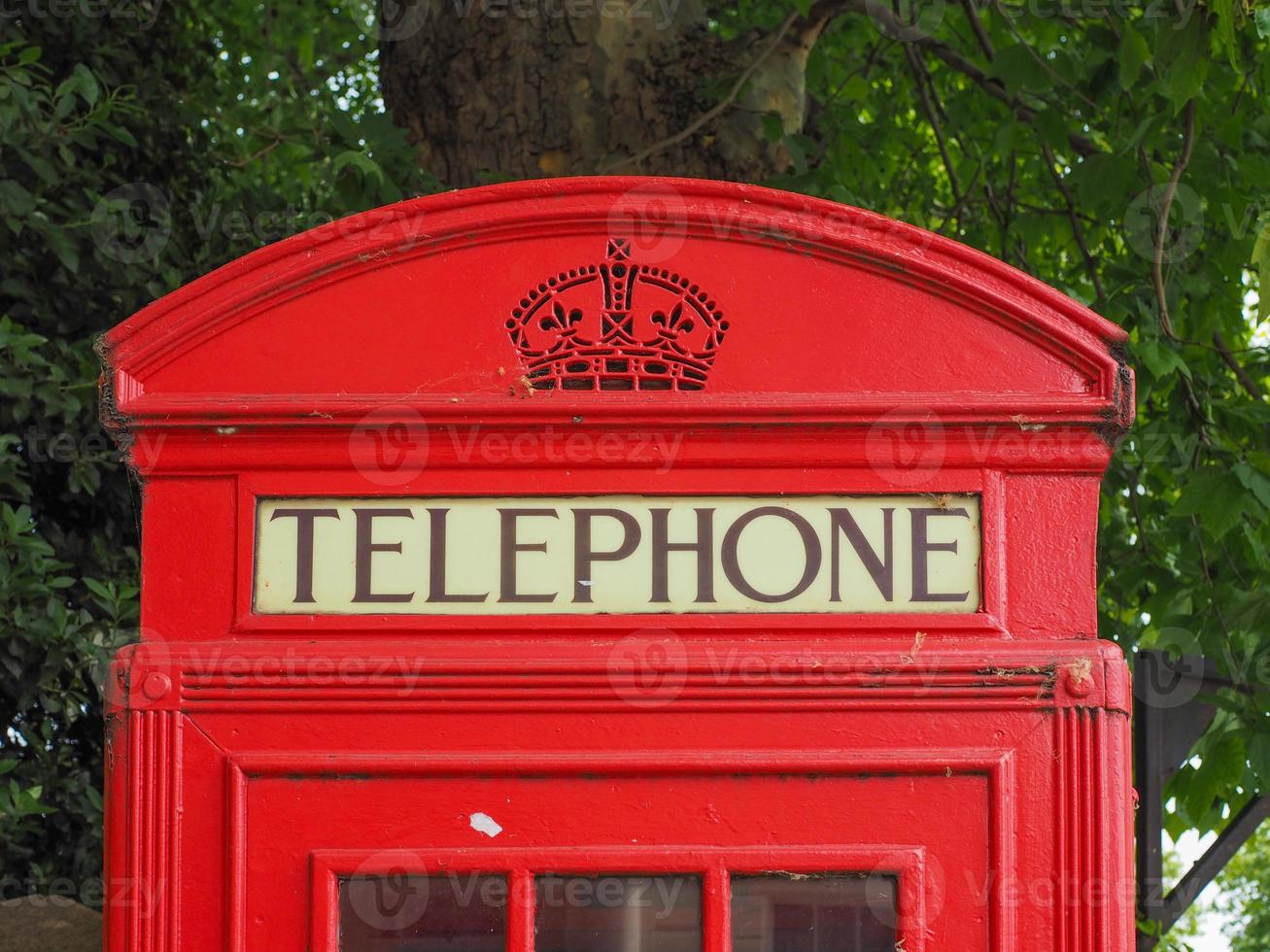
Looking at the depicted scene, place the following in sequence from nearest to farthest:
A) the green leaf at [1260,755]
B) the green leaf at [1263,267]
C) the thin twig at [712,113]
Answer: the green leaf at [1263,267]
the green leaf at [1260,755]
the thin twig at [712,113]

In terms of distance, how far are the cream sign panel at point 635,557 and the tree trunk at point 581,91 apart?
227cm

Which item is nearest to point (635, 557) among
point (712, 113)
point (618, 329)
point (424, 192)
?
point (618, 329)

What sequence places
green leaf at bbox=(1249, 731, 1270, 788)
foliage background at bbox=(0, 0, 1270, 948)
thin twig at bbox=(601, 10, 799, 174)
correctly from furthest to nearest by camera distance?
thin twig at bbox=(601, 10, 799, 174) < foliage background at bbox=(0, 0, 1270, 948) < green leaf at bbox=(1249, 731, 1270, 788)

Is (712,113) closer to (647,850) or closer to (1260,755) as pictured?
(1260,755)

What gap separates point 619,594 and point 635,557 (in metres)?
0.05

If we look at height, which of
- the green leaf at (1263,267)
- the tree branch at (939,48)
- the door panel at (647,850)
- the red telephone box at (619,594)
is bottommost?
the door panel at (647,850)

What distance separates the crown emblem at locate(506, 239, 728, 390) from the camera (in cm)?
182

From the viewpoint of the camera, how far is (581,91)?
4.02 metres

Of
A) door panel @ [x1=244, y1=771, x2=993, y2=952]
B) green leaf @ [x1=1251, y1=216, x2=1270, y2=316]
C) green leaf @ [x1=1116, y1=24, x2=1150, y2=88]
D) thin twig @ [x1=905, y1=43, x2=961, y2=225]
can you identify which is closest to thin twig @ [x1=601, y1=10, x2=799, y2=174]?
thin twig @ [x1=905, y1=43, x2=961, y2=225]

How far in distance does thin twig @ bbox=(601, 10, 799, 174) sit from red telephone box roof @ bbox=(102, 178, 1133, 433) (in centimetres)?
205

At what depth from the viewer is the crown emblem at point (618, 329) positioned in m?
1.82

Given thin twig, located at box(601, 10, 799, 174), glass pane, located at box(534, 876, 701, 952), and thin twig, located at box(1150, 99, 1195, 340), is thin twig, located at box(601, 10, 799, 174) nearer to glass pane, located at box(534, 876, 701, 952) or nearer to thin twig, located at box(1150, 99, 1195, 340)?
thin twig, located at box(1150, 99, 1195, 340)

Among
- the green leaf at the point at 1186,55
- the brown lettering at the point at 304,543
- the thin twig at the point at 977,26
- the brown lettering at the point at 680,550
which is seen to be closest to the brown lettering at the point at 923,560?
the brown lettering at the point at 680,550

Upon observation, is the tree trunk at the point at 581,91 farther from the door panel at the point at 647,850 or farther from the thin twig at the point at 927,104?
the door panel at the point at 647,850
